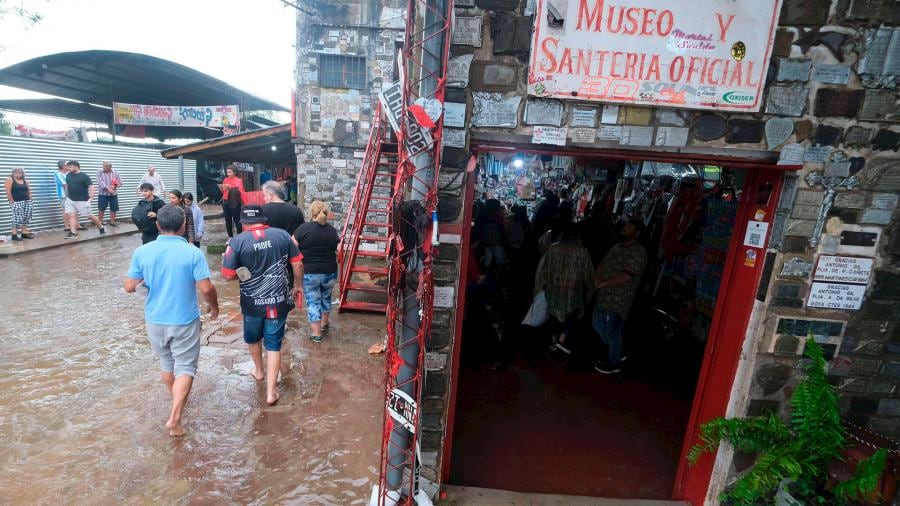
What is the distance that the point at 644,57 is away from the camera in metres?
2.63

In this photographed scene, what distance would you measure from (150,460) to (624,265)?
4926 millimetres

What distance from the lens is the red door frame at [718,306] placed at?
9.34 ft

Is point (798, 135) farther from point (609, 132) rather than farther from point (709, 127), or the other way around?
point (609, 132)

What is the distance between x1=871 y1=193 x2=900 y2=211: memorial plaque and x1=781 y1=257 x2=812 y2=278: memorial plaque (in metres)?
0.54

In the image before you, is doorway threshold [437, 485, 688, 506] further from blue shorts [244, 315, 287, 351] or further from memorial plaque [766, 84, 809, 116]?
memorial plaque [766, 84, 809, 116]

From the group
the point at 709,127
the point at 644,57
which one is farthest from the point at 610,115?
the point at 709,127

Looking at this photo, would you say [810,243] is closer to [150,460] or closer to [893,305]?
[893,305]

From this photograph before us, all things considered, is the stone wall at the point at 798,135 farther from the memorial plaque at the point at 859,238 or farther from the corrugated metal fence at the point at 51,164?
the corrugated metal fence at the point at 51,164

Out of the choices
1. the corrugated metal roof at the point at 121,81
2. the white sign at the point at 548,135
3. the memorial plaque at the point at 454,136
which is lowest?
the memorial plaque at the point at 454,136

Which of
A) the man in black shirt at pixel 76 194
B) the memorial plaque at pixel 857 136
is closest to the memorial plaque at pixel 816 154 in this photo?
the memorial plaque at pixel 857 136

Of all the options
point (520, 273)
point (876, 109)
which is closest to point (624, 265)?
point (876, 109)

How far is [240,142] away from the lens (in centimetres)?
1029

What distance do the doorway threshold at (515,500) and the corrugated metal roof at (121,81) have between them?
53.2 ft

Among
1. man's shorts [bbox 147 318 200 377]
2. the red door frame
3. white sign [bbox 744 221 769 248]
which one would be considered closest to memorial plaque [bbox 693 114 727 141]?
the red door frame
